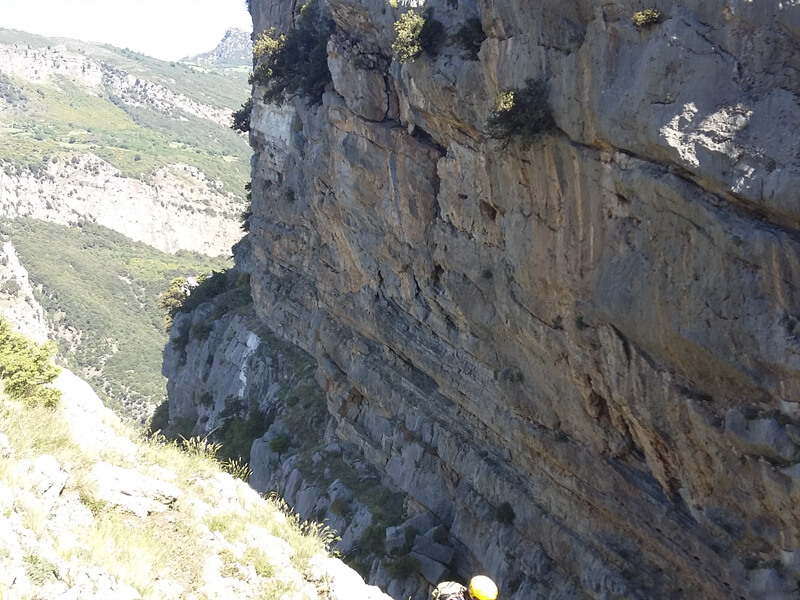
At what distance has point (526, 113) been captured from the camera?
60.0ft

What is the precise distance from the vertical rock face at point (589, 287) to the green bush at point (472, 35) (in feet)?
0.56

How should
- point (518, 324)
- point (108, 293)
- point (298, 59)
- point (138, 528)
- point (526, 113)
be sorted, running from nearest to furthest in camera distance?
point (138, 528), point (526, 113), point (518, 324), point (298, 59), point (108, 293)

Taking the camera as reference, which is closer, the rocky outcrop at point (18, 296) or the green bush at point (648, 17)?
the green bush at point (648, 17)

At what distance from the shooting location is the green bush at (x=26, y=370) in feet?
45.9

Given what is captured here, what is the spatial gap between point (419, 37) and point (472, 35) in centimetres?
168


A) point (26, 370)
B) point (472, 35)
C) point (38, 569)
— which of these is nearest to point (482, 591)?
point (38, 569)

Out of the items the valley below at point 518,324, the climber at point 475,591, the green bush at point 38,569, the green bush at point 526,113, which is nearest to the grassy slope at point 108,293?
the valley below at point 518,324

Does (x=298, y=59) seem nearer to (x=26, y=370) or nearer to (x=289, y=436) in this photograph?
(x=289, y=436)

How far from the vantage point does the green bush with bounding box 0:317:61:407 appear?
14.0m

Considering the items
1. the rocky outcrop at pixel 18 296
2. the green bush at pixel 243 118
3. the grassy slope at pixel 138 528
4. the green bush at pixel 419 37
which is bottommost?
the rocky outcrop at pixel 18 296

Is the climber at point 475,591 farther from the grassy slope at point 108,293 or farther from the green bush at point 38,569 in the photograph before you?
the grassy slope at point 108,293

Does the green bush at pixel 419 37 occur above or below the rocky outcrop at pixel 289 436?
above

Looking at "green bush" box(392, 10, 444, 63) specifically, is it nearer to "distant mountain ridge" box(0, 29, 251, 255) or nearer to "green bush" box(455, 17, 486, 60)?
"green bush" box(455, 17, 486, 60)

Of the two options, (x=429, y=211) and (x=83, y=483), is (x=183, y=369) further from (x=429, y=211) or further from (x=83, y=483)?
(x=83, y=483)
